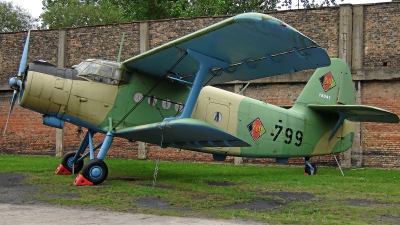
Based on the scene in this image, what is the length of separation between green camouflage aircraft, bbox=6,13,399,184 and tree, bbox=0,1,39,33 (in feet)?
142

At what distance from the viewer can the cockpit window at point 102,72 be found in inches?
448

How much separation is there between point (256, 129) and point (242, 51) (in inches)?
148

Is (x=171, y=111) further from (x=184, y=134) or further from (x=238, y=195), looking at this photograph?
(x=238, y=195)

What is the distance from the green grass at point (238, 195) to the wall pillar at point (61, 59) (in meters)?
8.65

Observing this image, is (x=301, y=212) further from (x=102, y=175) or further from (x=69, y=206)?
(x=102, y=175)

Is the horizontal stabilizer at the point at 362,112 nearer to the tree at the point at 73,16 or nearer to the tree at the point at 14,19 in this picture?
the tree at the point at 73,16

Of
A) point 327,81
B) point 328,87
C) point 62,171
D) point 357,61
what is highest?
point 357,61

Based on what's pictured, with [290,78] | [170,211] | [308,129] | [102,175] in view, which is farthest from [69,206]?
[290,78]

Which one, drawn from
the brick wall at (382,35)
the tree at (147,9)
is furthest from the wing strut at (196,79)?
the tree at (147,9)

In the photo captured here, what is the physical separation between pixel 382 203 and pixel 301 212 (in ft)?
6.01

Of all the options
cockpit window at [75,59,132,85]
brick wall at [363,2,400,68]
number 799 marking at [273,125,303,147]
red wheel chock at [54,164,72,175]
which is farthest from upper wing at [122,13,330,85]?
brick wall at [363,2,400,68]

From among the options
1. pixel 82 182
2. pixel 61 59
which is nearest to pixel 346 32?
pixel 82 182

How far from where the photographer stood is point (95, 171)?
10.4 meters

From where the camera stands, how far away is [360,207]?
26.9 feet
